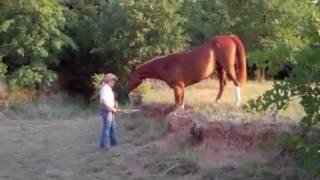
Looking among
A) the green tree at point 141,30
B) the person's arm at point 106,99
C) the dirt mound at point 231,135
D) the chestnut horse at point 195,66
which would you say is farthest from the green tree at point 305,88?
the green tree at point 141,30

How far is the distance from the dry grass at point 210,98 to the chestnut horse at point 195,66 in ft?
1.29

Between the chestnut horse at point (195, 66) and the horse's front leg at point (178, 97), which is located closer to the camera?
the horse's front leg at point (178, 97)

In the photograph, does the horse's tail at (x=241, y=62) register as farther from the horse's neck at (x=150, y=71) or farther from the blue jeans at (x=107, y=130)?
the blue jeans at (x=107, y=130)

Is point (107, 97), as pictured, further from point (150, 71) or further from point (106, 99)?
point (150, 71)

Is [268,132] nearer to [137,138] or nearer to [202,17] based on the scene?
[137,138]

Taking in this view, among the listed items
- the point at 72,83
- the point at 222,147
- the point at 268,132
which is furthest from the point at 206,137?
the point at 72,83

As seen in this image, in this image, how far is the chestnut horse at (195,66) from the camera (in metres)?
11.2

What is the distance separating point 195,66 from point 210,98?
5.33 ft

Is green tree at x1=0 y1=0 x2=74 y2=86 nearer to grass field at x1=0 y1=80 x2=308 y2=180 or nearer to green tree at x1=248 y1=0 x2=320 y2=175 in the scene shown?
grass field at x1=0 y1=80 x2=308 y2=180

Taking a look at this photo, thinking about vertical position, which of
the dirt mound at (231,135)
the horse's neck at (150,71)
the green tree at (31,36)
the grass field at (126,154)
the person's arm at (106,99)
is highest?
the green tree at (31,36)

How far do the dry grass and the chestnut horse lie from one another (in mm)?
392

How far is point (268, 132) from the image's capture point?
27.8 feet

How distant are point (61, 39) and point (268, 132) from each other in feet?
40.2

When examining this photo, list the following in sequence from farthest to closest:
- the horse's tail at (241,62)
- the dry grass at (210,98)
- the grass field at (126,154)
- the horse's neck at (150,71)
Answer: the horse's tail at (241,62)
the horse's neck at (150,71)
the dry grass at (210,98)
the grass field at (126,154)
